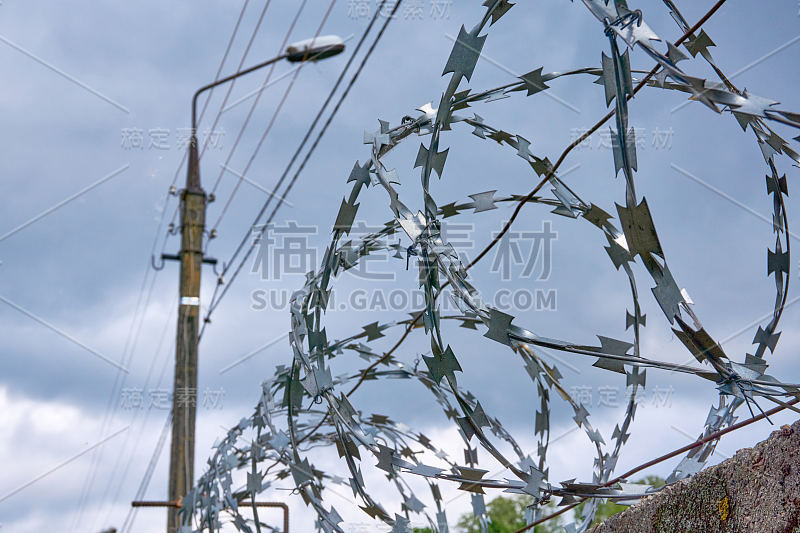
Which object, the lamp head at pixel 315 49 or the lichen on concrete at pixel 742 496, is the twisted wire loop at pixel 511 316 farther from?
the lamp head at pixel 315 49

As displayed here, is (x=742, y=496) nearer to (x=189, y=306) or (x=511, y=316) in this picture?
(x=511, y=316)

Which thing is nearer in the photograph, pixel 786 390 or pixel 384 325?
pixel 786 390

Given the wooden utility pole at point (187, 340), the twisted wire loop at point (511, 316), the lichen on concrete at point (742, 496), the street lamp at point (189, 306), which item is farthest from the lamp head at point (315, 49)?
the lichen on concrete at point (742, 496)

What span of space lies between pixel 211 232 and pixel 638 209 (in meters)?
8.95

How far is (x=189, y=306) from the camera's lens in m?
9.06

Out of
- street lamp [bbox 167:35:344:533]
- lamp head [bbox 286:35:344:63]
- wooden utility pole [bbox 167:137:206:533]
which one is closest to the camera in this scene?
lamp head [bbox 286:35:344:63]

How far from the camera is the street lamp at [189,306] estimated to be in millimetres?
8211

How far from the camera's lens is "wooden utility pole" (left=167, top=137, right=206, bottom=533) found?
8.41 meters

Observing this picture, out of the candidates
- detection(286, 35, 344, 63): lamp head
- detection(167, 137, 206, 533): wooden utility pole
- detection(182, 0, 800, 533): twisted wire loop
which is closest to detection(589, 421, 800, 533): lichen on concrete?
detection(182, 0, 800, 533): twisted wire loop

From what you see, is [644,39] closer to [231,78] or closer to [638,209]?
[638,209]

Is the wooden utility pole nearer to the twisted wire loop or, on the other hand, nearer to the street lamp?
the street lamp

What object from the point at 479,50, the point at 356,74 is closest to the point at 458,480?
the point at 479,50

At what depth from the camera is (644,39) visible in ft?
6.92

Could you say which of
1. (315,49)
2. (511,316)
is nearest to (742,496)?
(511,316)
